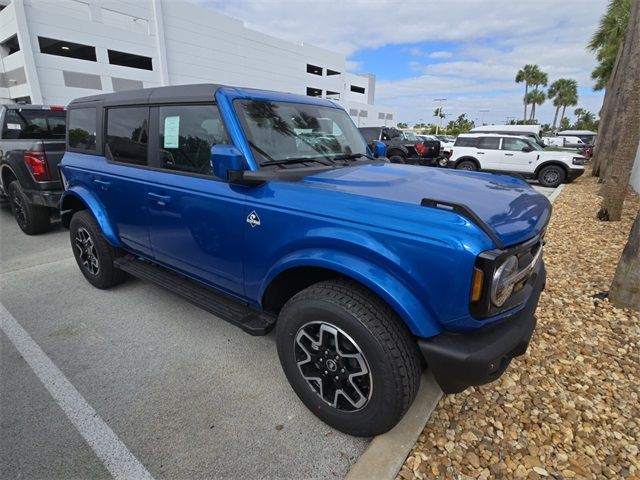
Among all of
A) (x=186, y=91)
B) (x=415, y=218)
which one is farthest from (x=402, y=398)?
(x=186, y=91)

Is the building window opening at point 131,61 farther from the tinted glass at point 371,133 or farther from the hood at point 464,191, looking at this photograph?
the hood at point 464,191

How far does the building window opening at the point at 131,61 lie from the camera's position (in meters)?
29.1

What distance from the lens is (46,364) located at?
275cm

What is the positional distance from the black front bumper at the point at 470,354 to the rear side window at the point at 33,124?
7.04 meters

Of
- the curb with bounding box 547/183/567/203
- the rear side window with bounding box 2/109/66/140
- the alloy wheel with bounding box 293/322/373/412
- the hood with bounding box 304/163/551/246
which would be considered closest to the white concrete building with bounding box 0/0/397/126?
the rear side window with bounding box 2/109/66/140

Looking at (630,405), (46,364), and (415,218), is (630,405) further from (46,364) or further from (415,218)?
(46,364)

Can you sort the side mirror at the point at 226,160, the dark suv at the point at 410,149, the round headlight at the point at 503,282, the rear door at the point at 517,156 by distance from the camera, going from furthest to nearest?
1. the dark suv at the point at 410,149
2. the rear door at the point at 517,156
3. the side mirror at the point at 226,160
4. the round headlight at the point at 503,282

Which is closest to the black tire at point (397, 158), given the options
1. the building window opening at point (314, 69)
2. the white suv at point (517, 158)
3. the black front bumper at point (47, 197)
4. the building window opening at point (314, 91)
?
the white suv at point (517, 158)

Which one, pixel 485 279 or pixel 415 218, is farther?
pixel 415 218

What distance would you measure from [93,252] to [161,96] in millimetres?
1945

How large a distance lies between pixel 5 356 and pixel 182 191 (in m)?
1.93

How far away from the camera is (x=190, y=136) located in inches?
107

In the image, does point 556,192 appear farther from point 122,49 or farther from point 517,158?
point 122,49

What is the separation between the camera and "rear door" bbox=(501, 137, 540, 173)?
12.6 meters
